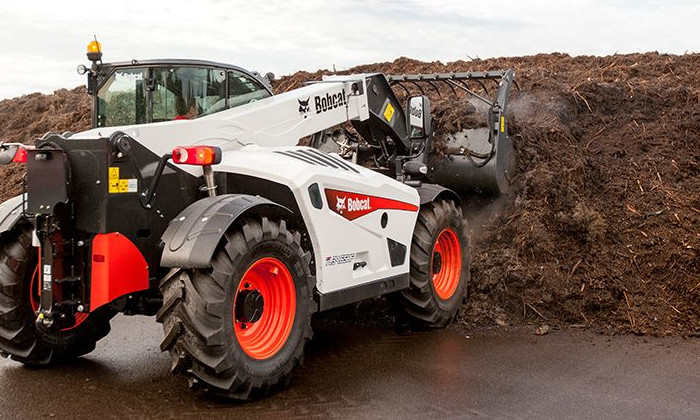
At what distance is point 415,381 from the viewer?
5742mm

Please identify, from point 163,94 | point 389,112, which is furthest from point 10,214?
point 389,112

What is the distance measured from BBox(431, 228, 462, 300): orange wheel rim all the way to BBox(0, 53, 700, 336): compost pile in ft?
1.08

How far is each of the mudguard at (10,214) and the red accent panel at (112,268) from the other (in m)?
0.93

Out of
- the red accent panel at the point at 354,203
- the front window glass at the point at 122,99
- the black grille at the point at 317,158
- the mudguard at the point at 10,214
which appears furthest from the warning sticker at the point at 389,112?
the mudguard at the point at 10,214

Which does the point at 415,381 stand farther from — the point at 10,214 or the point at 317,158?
the point at 10,214

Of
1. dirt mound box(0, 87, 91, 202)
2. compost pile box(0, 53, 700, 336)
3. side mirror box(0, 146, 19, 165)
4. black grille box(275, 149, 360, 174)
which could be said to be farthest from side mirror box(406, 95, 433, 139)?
dirt mound box(0, 87, 91, 202)

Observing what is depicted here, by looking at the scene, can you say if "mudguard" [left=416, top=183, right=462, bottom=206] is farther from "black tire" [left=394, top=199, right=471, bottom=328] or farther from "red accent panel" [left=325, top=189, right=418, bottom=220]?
"red accent panel" [left=325, top=189, right=418, bottom=220]

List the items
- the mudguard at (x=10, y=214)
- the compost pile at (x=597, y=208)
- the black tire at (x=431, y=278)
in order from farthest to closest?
the compost pile at (x=597, y=208) < the black tire at (x=431, y=278) < the mudguard at (x=10, y=214)

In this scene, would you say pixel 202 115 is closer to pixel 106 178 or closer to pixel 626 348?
pixel 106 178

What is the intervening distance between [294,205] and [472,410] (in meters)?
1.88

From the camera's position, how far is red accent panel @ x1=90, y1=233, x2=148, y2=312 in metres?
5.11

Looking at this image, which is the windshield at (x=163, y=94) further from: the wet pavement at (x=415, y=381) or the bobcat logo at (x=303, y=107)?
the wet pavement at (x=415, y=381)

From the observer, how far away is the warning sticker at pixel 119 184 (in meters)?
5.17

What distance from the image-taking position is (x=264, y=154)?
596cm
